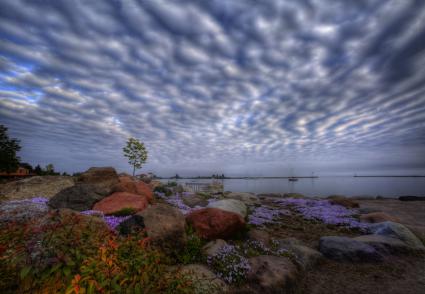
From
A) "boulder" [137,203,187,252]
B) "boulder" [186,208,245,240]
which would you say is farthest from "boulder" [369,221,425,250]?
"boulder" [137,203,187,252]

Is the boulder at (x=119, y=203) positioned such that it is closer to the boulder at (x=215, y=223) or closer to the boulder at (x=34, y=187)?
the boulder at (x=215, y=223)

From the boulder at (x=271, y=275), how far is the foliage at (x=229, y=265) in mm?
228

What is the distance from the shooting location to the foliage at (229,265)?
17.6 feet

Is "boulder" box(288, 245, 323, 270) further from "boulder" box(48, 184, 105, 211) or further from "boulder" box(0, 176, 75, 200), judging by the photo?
"boulder" box(0, 176, 75, 200)

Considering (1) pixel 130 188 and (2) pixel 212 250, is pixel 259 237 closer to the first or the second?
(2) pixel 212 250

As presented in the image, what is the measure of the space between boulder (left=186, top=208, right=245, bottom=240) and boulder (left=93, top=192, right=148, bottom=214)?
2.49 meters

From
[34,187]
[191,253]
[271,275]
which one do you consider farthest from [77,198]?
[271,275]

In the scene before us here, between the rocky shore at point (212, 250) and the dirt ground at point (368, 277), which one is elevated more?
the rocky shore at point (212, 250)

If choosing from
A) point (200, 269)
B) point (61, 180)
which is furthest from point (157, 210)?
point (61, 180)

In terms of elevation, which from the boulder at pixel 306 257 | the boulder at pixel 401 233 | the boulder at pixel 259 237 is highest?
the boulder at pixel 401 233

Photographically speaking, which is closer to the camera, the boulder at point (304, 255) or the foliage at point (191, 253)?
the foliage at point (191, 253)

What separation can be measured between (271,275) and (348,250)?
3.90 metres

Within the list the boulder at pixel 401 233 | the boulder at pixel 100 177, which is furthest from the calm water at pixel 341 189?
the boulder at pixel 100 177

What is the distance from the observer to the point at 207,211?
8.28 meters
